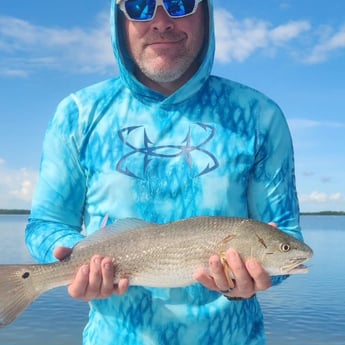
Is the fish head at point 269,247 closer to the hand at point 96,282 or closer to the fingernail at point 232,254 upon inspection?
the fingernail at point 232,254

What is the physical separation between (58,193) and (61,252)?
1.80ft

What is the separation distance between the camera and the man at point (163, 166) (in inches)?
184

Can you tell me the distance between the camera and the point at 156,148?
16.0 ft

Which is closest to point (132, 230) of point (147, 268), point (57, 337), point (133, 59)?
point (147, 268)

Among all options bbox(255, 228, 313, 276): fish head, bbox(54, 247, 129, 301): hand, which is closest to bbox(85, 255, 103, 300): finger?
bbox(54, 247, 129, 301): hand

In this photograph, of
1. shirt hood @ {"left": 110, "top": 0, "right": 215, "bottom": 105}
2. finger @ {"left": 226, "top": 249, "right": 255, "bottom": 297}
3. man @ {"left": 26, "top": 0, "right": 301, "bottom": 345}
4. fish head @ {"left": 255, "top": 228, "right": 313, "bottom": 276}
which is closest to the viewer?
finger @ {"left": 226, "top": 249, "right": 255, "bottom": 297}

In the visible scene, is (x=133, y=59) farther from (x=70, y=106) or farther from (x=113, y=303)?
(x=113, y=303)

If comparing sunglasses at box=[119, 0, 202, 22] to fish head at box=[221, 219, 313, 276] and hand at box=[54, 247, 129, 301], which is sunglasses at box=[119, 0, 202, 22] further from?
hand at box=[54, 247, 129, 301]

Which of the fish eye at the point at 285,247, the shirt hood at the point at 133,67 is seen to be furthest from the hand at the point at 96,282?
the shirt hood at the point at 133,67

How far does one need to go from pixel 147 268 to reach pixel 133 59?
186 centimetres

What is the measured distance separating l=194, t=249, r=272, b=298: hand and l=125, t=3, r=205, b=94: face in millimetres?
1637

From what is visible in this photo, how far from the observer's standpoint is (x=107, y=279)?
441 centimetres

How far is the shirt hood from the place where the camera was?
16.5 ft

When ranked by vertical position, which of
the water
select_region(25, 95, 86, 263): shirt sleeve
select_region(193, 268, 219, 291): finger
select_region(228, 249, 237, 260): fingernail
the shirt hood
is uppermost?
the shirt hood
